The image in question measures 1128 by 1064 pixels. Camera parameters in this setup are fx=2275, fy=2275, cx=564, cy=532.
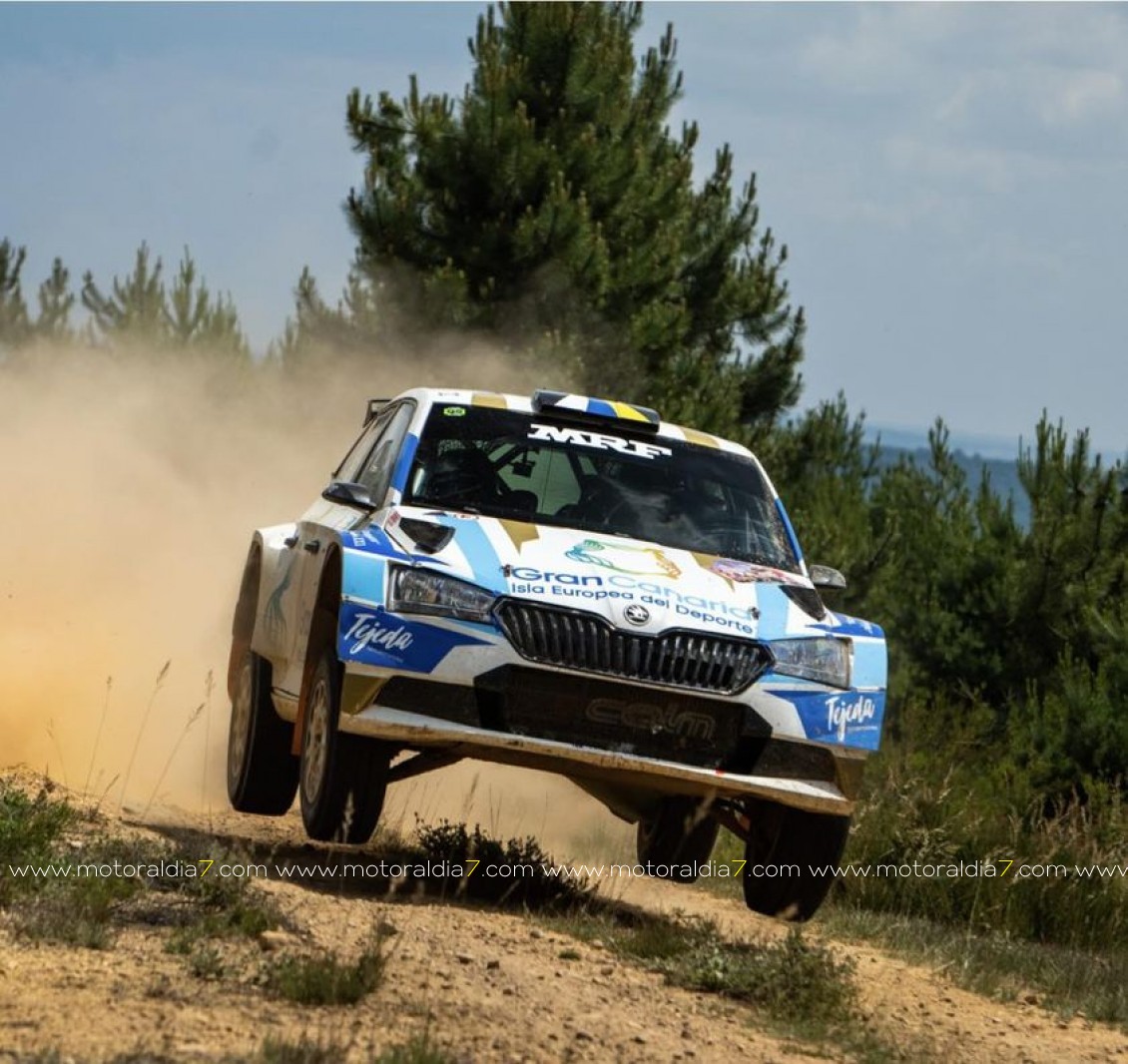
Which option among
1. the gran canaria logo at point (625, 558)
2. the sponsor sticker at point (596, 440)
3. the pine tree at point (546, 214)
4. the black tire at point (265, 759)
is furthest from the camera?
the pine tree at point (546, 214)

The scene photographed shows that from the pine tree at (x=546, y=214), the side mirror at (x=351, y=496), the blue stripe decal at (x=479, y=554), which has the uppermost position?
the pine tree at (x=546, y=214)

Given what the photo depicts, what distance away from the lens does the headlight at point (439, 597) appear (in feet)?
27.5

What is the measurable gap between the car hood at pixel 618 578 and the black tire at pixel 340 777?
0.63 meters

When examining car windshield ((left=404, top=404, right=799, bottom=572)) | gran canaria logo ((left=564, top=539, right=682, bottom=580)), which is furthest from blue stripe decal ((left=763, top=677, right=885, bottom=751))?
car windshield ((left=404, top=404, right=799, bottom=572))

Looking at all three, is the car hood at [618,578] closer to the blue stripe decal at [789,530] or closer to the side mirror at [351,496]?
the side mirror at [351,496]

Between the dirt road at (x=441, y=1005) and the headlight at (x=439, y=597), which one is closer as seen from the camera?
the dirt road at (x=441, y=1005)

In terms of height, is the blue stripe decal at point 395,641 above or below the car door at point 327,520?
below

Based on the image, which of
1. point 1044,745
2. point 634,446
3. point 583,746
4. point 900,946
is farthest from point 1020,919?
point 1044,745

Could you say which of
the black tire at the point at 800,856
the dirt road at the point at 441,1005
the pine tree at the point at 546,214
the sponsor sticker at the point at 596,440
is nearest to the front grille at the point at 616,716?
the black tire at the point at 800,856

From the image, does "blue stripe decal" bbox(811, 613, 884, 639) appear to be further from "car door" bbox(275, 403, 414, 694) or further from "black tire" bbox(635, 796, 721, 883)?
"car door" bbox(275, 403, 414, 694)

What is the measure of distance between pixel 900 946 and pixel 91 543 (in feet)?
36.0

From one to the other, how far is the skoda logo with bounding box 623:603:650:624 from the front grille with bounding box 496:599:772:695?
57mm

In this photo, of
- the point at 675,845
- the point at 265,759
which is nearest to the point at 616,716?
the point at 675,845

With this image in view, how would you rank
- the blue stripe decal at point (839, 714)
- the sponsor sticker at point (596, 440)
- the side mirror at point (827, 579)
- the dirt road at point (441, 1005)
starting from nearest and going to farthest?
the dirt road at point (441, 1005)
the blue stripe decal at point (839, 714)
the side mirror at point (827, 579)
the sponsor sticker at point (596, 440)
